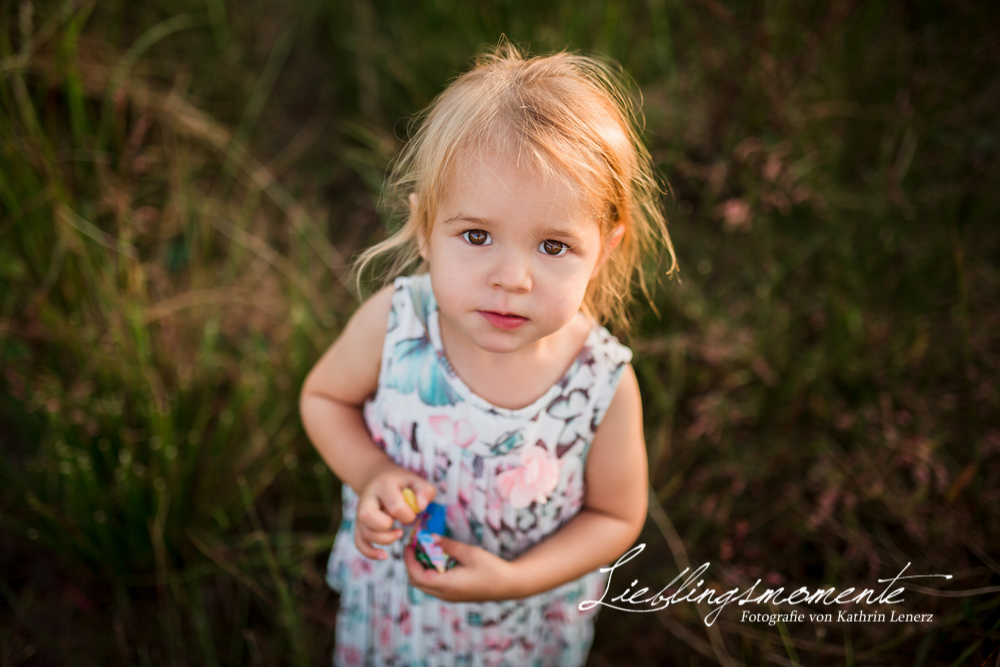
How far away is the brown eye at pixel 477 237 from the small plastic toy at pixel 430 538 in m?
0.43

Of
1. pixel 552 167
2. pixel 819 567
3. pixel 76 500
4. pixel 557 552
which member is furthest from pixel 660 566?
pixel 76 500

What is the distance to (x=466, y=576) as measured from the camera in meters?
1.01

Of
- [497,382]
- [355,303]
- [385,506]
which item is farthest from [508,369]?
[355,303]

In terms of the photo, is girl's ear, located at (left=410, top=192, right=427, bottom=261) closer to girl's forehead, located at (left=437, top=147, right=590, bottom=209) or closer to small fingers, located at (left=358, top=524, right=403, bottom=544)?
girl's forehead, located at (left=437, top=147, right=590, bottom=209)

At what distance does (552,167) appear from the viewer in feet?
2.61

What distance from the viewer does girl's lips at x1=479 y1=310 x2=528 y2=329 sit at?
0.86 metres

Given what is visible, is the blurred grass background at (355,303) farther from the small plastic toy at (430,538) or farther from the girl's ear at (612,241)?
the girl's ear at (612,241)

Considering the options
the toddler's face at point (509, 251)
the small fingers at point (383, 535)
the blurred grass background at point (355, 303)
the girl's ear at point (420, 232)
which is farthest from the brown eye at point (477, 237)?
the blurred grass background at point (355, 303)

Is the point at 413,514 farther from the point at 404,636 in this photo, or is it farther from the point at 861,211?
the point at 861,211

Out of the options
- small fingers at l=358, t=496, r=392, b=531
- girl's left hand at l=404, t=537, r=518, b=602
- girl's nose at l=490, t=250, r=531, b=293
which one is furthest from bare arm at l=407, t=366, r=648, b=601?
girl's nose at l=490, t=250, r=531, b=293

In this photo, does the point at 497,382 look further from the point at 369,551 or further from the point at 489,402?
the point at 369,551

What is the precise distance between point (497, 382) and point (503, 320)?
0.66ft

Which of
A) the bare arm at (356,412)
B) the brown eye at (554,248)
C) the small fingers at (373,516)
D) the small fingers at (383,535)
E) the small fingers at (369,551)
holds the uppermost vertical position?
the brown eye at (554,248)

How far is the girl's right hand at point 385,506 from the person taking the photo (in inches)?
38.6
